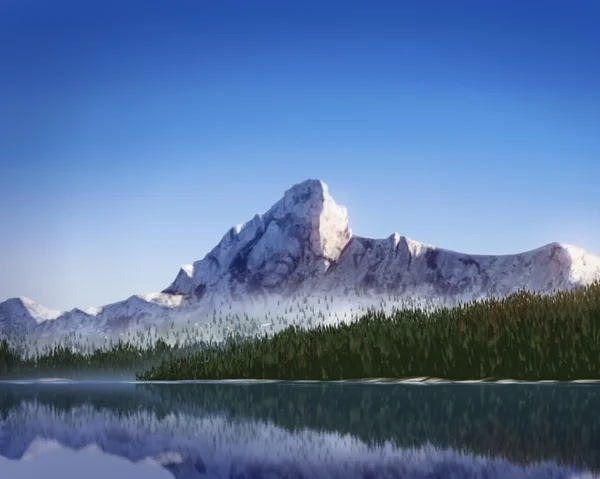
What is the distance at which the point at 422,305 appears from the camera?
124ft

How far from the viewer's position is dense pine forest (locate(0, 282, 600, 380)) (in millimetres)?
28984

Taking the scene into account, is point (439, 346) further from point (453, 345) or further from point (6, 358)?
point (6, 358)

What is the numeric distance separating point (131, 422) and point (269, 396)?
767 cm

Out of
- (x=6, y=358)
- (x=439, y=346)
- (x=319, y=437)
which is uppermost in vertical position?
(x=439, y=346)

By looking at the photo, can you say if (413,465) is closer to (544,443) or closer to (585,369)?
(544,443)

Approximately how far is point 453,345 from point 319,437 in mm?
18037

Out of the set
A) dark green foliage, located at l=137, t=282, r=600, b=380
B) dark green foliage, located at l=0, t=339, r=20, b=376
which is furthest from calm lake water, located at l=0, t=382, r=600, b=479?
dark green foliage, located at l=0, t=339, r=20, b=376

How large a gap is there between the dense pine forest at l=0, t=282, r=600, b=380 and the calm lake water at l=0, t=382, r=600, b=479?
5552 millimetres

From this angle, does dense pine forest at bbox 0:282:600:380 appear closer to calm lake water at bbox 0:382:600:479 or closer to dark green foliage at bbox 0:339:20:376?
calm lake water at bbox 0:382:600:479

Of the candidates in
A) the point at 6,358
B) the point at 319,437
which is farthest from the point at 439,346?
the point at 6,358

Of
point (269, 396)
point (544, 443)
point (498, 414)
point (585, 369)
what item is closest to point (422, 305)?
point (585, 369)

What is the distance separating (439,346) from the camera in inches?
1256

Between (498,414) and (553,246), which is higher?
(553,246)

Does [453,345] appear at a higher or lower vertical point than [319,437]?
higher
